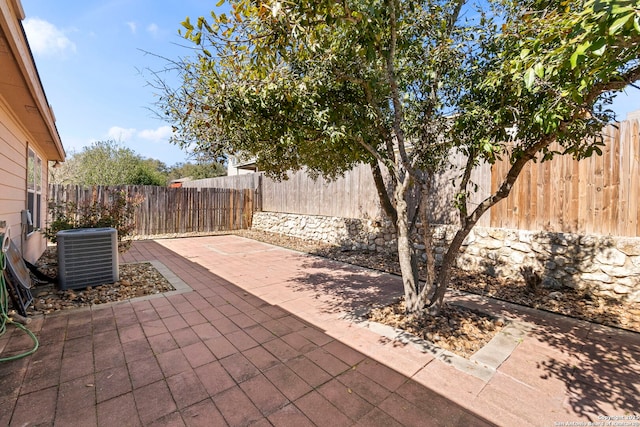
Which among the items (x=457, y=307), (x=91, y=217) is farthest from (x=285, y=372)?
(x=91, y=217)

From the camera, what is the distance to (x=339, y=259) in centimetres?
679

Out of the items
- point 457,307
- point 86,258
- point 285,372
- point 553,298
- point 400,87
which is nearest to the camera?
point 285,372

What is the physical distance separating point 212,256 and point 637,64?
7.31 meters

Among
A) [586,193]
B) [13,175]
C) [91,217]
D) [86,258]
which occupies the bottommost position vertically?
[86,258]

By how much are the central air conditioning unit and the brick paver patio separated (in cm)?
96

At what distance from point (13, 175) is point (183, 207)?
6.61 m

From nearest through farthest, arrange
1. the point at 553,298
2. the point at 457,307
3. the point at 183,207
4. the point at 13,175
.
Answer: the point at 457,307 → the point at 553,298 → the point at 13,175 → the point at 183,207

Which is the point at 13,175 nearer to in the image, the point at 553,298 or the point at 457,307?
the point at 457,307

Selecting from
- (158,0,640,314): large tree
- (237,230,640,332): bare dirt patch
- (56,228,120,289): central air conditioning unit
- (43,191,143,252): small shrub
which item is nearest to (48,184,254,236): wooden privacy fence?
(43,191,143,252): small shrub

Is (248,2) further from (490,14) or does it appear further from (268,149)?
(490,14)

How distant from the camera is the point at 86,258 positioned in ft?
13.7

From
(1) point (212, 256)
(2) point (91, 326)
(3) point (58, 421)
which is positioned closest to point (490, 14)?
(3) point (58, 421)

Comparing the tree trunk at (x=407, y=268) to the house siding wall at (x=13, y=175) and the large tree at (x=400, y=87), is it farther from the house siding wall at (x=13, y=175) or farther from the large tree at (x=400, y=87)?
the house siding wall at (x=13, y=175)

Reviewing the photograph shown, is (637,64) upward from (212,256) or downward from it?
upward
